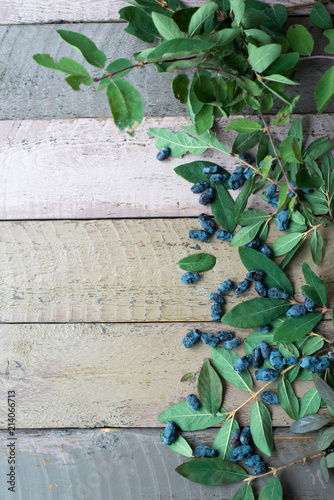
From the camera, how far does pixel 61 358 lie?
94 centimetres

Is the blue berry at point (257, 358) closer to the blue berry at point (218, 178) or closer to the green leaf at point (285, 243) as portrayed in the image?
the green leaf at point (285, 243)

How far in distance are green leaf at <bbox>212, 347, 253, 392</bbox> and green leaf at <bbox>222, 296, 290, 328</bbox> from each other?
8 cm

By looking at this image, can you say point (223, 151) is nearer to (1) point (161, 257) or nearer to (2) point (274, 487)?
(1) point (161, 257)

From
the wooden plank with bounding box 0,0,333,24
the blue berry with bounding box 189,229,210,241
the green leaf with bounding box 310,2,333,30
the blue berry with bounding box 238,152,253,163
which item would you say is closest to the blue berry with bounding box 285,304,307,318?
the blue berry with bounding box 189,229,210,241

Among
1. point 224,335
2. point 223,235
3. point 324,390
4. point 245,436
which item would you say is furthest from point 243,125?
point 245,436

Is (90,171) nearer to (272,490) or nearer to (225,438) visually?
(225,438)

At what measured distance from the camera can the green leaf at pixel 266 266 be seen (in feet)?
2.89

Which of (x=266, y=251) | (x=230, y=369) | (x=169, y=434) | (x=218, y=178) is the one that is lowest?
(x=169, y=434)

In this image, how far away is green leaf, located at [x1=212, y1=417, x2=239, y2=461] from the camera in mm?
895

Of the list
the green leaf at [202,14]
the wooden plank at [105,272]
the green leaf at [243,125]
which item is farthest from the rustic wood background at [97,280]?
the green leaf at [202,14]

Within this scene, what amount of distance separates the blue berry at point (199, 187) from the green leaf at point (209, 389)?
38 cm

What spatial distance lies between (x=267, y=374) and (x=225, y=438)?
0.17 meters

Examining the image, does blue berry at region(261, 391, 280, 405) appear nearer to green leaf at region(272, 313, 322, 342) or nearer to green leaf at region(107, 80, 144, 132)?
green leaf at region(272, 313, 322, 342)

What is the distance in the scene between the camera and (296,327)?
0.87m
